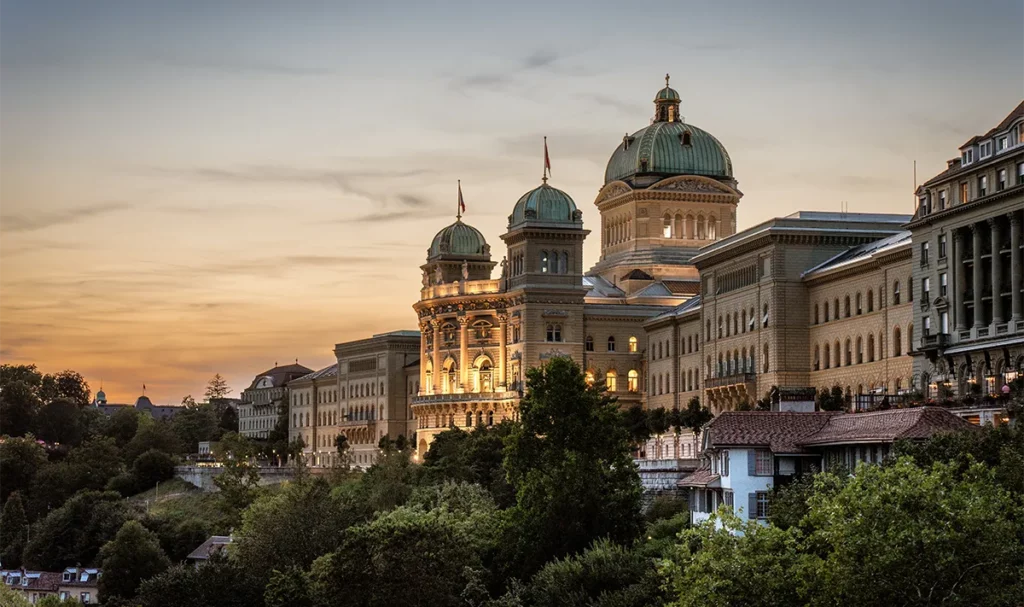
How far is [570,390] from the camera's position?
114438 mm

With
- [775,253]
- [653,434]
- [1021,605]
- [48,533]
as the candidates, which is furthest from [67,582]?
[1021,605]

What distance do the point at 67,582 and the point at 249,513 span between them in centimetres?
2911

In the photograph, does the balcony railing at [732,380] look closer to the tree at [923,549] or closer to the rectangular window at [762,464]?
the rectangular window at [762,464]

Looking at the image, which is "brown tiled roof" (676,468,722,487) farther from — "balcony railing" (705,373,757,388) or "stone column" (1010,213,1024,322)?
"balcony railing" (705,373,757,388)

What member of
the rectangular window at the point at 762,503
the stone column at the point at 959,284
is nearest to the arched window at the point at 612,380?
the stone column at the point at 959,284

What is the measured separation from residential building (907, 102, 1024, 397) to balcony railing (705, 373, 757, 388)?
118 feet

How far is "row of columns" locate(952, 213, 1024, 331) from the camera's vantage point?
Result: 106125mm

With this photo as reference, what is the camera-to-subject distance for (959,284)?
11281 centimetres

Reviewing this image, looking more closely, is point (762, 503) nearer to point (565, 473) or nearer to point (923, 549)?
point (565, 473)

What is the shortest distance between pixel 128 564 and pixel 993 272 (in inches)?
2993

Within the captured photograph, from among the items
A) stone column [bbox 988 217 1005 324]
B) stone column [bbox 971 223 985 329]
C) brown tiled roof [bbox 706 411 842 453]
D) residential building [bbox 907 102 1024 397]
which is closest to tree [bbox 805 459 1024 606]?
brown tiled roof [bbox 706 411 842 453]

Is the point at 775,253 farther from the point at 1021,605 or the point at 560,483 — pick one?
the point at 1021,605

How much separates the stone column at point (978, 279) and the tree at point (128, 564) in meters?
70.3

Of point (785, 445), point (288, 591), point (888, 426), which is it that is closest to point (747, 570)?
point (888, 426)
